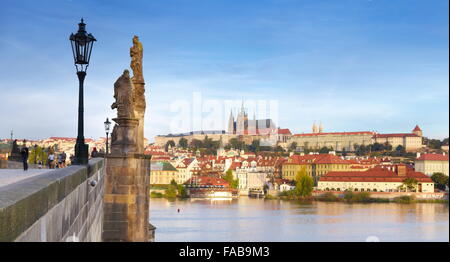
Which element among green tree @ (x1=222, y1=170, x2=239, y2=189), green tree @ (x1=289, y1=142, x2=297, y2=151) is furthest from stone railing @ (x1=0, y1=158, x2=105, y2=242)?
green tree @ (x1=289, y1=142, x2=297, y2=151)

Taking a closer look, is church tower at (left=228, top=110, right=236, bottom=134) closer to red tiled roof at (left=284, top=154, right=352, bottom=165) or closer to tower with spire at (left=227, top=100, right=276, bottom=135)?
tower with spire at (left=227, top=100, right=276, bottom=135)

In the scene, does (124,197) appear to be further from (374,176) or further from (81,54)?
(374,176)

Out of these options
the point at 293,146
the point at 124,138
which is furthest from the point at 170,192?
the point at 124,138

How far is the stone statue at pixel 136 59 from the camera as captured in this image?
1058 centimetres

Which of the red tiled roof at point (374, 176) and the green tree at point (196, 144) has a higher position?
the green tree at point (196, 144)

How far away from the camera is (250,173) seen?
10544 cm

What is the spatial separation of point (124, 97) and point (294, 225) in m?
42.1

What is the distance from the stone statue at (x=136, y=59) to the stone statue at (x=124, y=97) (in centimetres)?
151

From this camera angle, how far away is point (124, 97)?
880 centimetres

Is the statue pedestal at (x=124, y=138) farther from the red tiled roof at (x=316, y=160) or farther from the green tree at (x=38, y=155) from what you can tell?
the red tiled roof at (x=316, y=160)

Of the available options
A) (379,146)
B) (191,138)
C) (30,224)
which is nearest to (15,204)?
(30,224)

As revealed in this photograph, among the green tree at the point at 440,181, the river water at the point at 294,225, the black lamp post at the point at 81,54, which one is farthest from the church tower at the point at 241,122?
the black lamp post at the point at 81,54

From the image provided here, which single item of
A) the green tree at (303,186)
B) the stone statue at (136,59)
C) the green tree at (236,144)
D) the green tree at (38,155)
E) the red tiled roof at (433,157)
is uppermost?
the green tree at (236,144)

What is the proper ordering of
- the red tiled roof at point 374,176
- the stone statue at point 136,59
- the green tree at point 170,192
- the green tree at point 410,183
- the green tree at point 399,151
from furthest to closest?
1. the green tree at point 399,151
2. the red tiled roof at point 374,176
3. the green tree at point 410,183
4. the green tree at point 170,192
5. the stone statue at point 136,59
